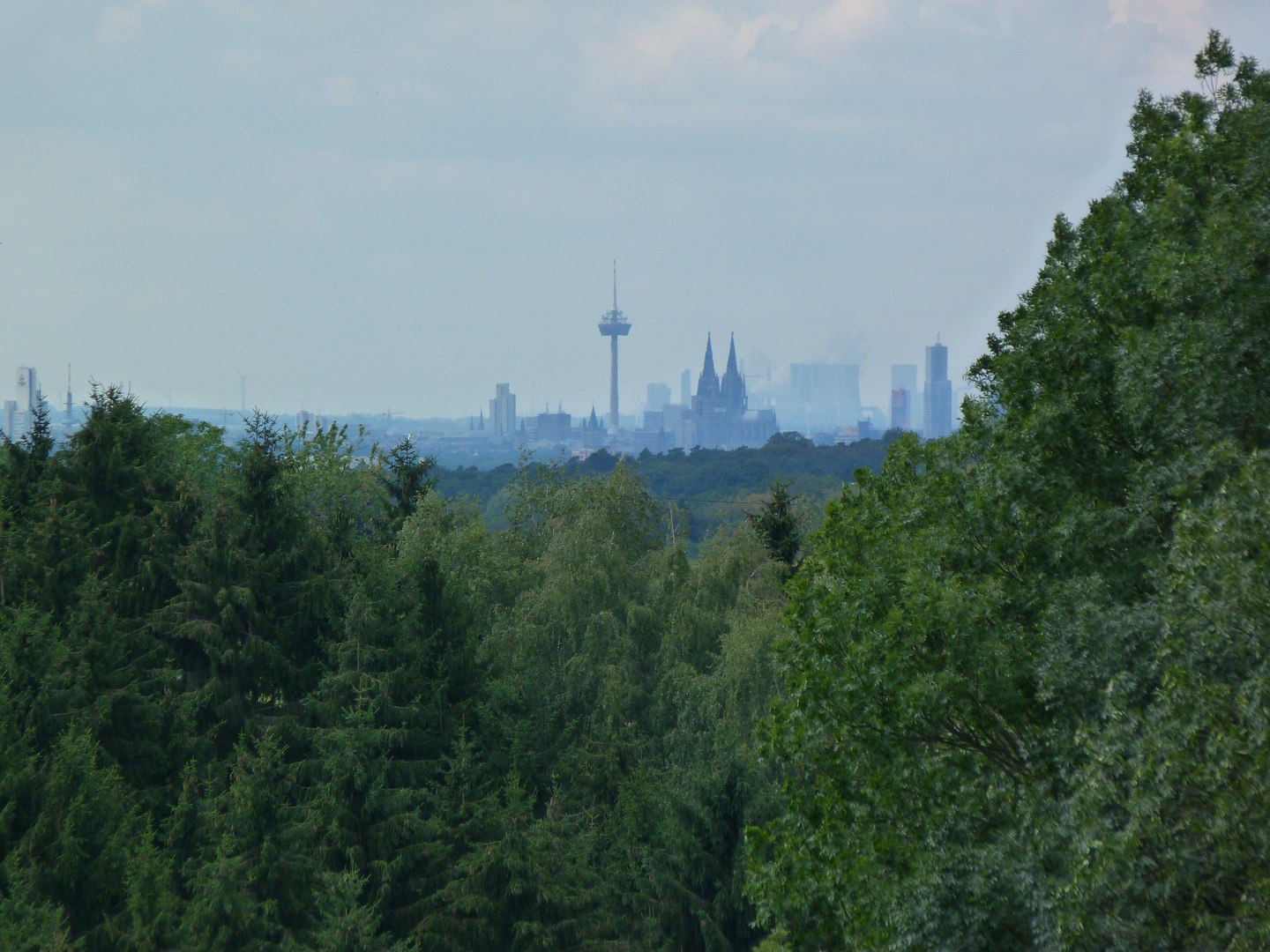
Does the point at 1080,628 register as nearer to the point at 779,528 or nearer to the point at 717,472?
the point at 779,528

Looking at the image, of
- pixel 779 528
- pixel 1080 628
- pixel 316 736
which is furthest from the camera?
pixel 779 528

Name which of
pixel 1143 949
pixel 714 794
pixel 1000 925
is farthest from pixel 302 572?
pixel 1143 949

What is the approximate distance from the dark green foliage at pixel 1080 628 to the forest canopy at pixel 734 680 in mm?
48

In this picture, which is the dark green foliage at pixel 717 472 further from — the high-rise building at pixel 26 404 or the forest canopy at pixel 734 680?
the forest canopy at pixel 734 680

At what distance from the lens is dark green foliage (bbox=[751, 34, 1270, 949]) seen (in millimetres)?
9570

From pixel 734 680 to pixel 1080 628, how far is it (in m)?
18.4

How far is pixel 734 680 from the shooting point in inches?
1164

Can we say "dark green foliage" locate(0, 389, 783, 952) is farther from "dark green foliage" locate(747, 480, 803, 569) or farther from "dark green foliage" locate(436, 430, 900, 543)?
"dark green foliage" locate(436, 430, 900, 543)

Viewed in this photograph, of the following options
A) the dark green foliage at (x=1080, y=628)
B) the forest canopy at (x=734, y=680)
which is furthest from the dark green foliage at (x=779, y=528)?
the dark green foliage at (x=1080, y=628)

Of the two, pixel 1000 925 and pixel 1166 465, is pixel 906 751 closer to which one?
pixel 1000 925

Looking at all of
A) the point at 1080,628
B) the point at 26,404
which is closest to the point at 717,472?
the point at 26,404

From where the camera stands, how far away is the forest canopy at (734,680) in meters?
10.6

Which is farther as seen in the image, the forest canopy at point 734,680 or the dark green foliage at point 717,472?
the dark green foliage at point 717,472

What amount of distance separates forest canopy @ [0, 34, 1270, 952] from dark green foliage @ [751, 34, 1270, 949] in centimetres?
5
